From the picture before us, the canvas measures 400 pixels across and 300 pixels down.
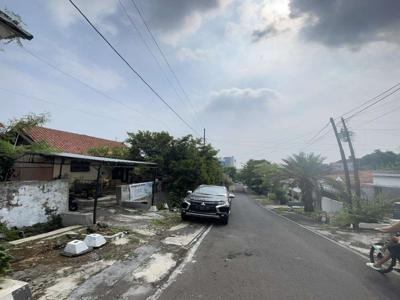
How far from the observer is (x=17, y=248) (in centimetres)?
604

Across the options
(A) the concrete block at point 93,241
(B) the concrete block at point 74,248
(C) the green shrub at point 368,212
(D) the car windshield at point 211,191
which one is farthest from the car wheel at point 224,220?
(C) the green shrub at point 368,212

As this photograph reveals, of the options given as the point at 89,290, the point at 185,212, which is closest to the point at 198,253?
the point at 89,290

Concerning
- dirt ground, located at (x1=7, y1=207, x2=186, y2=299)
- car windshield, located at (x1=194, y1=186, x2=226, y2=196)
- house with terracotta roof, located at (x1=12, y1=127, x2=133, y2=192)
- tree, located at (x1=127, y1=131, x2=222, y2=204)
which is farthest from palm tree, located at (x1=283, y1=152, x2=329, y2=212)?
dirt ground, located at (x1=7, y1=207, x2=186, y2=299)

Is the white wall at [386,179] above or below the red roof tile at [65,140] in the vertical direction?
below

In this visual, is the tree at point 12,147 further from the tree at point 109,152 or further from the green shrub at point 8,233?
the tree at point 109,152

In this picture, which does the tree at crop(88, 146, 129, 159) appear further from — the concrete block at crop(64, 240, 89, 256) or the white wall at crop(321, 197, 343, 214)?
the white wall at crop(321, 197, 343, 214)

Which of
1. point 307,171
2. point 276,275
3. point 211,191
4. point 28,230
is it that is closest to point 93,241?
point 28,230

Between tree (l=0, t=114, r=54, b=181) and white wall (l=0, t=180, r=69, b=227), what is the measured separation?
1222mm

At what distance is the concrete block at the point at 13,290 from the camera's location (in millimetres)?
3164

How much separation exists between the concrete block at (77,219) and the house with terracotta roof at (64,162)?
182 cm

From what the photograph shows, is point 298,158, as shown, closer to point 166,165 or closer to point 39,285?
point 166,165

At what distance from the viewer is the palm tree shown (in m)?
21.8

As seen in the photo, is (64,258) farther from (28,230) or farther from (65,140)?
(65,140)

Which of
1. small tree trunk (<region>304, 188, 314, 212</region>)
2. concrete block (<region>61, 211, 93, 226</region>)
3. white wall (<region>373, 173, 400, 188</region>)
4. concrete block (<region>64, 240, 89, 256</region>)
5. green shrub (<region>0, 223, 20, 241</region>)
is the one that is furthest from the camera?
Result: small tree trunk (<region>304, 188, 314, 212</region>)
